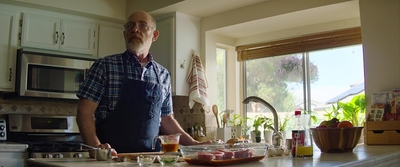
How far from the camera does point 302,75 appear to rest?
329 centimetres

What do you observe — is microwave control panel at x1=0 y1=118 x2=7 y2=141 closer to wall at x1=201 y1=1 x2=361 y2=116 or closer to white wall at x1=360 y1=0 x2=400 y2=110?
wall at x1=201 y1=1 x2=361 y2=116

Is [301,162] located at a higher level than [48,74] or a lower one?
lower

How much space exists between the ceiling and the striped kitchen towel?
1.28 ft

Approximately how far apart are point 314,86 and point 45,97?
2242mm

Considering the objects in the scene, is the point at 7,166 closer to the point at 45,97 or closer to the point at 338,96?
the point at 45,97

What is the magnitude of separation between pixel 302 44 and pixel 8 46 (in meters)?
2.42

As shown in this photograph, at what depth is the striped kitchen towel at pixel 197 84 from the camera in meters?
3.32

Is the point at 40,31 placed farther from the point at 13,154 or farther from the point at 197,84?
the point at 197,84

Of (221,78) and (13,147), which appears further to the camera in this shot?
(221,78)

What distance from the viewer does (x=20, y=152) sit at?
281cm

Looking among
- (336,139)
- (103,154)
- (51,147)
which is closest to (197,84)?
(51,147)

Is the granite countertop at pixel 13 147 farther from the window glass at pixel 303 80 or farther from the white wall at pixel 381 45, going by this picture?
the white wall at pixel 381 45

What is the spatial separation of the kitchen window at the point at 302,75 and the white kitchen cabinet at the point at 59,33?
1424mm

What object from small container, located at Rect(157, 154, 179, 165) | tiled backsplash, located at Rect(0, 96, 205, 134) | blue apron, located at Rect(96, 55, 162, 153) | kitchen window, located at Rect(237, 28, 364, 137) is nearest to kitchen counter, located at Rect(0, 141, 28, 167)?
tiled backsplash, located at Rect(0, 96, 205, 134)
